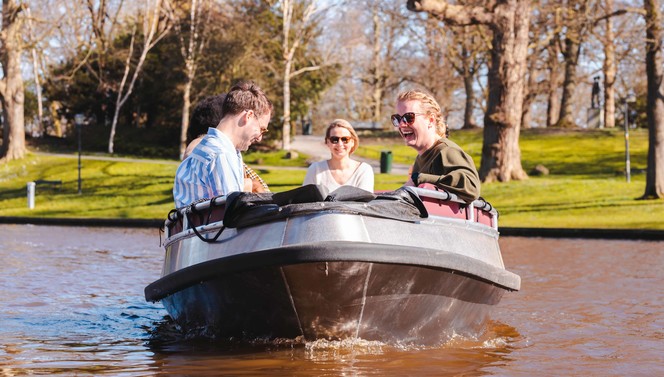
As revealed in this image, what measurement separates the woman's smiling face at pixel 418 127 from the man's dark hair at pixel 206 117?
2.55m

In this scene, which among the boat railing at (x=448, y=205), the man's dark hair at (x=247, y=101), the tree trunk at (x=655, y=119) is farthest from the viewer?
the tree trunk at (x=655, y=119)

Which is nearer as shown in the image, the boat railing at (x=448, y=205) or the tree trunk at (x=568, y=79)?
the boat railing at (x=448, y=205)

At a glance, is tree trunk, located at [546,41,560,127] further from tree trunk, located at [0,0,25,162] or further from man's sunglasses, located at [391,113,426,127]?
man's sunglasses, located at [391,113,426,127]

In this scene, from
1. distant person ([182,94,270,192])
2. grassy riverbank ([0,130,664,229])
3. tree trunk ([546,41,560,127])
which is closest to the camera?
distant person ([182,94,270,192])

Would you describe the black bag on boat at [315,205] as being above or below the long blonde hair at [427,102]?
below

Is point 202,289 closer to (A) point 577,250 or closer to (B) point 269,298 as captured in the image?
(B) point 269,298

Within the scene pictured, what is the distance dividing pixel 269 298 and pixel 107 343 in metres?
2.01

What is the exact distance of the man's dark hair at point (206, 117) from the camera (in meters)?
10.4

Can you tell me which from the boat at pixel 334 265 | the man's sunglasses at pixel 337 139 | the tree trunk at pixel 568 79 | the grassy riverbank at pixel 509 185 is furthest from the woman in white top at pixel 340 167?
the tree trunk at pixel 568 79

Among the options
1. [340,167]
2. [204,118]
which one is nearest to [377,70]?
[204,118]

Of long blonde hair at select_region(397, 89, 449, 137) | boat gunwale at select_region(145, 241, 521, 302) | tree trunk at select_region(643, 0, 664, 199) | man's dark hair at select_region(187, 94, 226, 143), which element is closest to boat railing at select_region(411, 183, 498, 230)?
boat gunwale at select_region(145, 241, 521, 302)

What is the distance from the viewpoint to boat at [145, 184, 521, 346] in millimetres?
7266

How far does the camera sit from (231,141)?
8.38 m

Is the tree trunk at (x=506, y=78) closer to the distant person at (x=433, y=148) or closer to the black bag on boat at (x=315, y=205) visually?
the distant person at (x=433, y=148)
